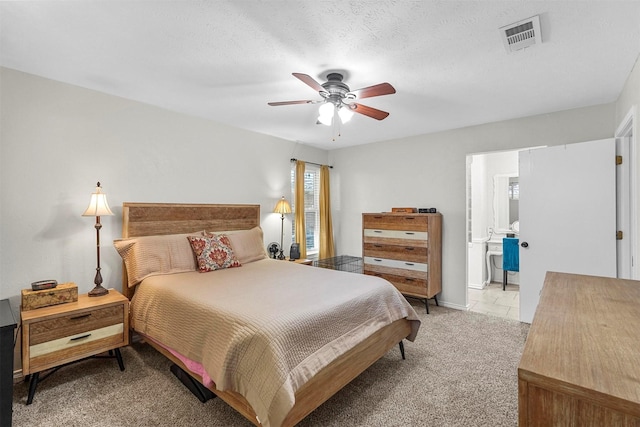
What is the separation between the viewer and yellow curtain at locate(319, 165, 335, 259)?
520 centimetres

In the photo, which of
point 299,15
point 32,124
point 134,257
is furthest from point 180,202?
point 299,15

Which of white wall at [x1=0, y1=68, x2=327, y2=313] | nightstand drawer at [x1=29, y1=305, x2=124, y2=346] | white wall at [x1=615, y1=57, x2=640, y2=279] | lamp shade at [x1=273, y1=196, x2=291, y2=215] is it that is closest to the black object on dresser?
nightstand drawer at [x1=29, y1=305, x2=124, y2=346]

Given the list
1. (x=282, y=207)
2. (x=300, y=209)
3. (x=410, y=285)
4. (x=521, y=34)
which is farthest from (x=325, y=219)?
(x=521, y=34)

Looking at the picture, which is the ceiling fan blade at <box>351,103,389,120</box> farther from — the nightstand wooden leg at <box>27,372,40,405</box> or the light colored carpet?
the nightstand wooden leg at <box>27,372,40,405</box>

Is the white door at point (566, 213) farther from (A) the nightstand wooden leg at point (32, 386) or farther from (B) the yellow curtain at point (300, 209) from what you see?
(A) the nightstand wooden leg at point (32, 386)

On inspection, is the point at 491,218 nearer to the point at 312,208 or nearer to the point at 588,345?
the point at 312,208

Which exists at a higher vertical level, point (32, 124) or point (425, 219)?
point (32, 124)

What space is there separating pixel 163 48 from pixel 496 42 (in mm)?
2239

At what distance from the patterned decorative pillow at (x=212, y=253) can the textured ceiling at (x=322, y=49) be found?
1435mm

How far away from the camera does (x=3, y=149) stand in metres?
2.38

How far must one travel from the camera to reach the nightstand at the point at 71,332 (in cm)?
211

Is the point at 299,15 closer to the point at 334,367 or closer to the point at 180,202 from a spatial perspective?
the point at 334,367

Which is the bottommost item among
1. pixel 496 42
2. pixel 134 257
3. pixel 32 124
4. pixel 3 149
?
pixel 134 257

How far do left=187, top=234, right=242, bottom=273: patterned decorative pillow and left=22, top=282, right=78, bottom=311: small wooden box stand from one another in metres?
1.00
